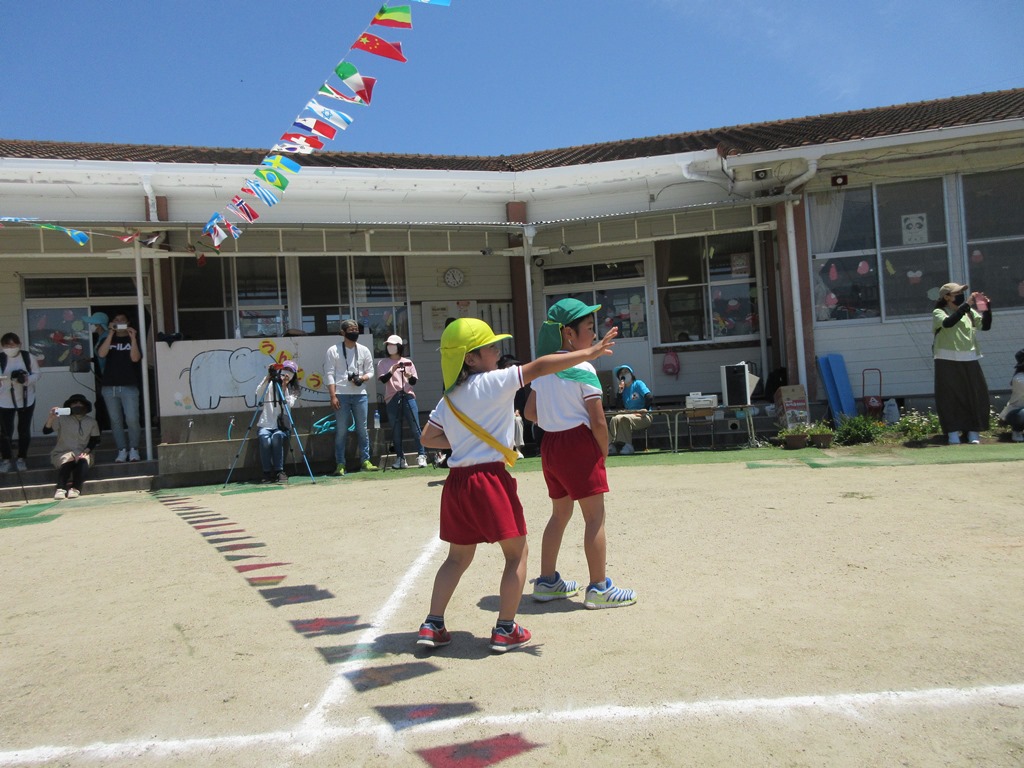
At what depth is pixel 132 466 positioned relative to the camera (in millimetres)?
10828

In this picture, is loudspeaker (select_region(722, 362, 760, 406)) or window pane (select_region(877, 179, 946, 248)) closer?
loudspeaker (select_region(722, 362, 760, 406))

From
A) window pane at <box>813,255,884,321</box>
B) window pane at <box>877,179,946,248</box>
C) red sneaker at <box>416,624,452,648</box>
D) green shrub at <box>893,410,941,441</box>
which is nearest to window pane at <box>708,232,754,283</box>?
window pane at <box>813,255,884,321</box>

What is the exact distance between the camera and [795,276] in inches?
483

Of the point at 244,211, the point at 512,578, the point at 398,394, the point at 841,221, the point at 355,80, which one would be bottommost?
the point at 512,578

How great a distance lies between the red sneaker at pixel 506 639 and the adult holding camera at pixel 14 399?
909cm

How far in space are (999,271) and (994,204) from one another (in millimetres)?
987

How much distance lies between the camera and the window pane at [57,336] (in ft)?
43.2

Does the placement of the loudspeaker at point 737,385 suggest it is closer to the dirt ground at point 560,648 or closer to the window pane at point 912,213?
the window pane at point 912,213

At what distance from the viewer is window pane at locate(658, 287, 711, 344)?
48.7 ft

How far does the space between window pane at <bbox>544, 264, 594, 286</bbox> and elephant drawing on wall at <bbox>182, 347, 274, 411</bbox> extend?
5981 mm

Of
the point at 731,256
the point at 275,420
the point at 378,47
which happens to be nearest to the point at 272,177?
the point at 378,47

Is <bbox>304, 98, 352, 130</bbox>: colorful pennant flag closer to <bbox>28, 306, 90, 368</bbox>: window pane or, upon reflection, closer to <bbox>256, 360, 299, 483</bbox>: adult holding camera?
<bbox>256, 360, 299, 483</bbox>: adult holding camera

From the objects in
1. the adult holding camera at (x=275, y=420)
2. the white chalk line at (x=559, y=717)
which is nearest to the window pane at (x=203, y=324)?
the adult holding camera at (x=275, y=420)

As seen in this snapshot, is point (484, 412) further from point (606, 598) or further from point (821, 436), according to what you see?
point (821, 436)
